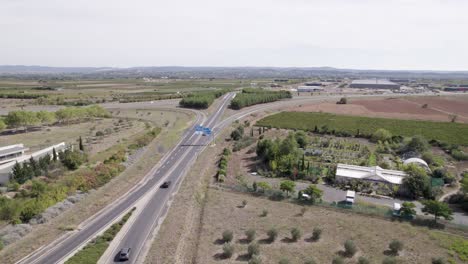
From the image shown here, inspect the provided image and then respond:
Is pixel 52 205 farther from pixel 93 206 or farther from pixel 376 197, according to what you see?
pixel 376 197

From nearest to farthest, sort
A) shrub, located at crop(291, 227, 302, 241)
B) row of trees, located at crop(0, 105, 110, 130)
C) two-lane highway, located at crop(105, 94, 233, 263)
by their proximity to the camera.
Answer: two-lane highway, located at crop(105, 94, 233, 263) → shrub, located at crop(291, 227, 302, 241) → row of trees, located at crop(0, 105, 110, 130)

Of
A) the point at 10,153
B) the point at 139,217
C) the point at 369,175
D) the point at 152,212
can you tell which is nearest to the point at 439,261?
the point at 369,175

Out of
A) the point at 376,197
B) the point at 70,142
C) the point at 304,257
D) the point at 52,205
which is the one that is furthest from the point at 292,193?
the point at 70,142

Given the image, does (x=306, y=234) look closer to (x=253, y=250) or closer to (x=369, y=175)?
(x=253, y=250)

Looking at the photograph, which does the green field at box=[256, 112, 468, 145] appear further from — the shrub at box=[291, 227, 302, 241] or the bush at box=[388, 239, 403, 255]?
the shrub at box=[291, 227, 302, 241]

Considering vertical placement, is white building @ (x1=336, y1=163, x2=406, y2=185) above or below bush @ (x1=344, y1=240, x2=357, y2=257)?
above

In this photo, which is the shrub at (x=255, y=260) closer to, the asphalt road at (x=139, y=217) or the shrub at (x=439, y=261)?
the asphalt road at (x=139, y=217)

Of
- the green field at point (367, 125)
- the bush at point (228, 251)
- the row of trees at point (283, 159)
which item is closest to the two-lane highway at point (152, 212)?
the bush at point (228, 251)

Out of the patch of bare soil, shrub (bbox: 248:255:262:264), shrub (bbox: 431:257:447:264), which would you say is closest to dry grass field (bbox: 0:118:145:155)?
shrub (bbox: 248:255:262:264)
